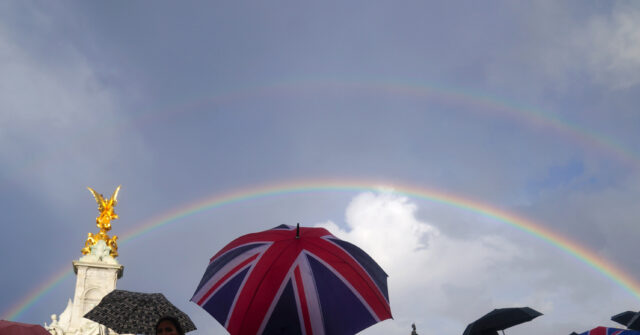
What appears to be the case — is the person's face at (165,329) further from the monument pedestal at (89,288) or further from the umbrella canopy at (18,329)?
the monument pedestal at (89,288)

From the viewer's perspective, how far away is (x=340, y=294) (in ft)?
16.7

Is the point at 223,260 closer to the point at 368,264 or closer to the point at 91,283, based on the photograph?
the point at 368,264

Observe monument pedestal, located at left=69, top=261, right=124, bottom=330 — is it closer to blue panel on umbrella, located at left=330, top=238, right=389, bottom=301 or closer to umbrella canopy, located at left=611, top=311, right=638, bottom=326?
umbrella canopy, located at left=611, top=311, right=638, bottom=326

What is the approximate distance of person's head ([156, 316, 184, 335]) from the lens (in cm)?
545

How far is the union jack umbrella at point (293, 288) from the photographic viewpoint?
486 centimetres

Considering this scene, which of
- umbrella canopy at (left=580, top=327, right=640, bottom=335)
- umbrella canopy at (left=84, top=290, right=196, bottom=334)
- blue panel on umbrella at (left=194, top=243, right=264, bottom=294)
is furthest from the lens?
umbrella canopy at (left=84, top=290, right=196, bottom=334)

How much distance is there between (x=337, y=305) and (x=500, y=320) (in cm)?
439

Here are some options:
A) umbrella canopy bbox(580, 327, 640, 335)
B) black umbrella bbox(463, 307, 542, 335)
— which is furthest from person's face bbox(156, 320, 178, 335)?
umbrella canopy bbox(580, 327, 640, 335)

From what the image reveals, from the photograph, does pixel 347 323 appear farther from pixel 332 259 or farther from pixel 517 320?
pixel 517 320

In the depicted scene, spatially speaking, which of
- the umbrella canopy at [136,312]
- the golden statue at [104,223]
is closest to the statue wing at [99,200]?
the golden statue at [104,223]

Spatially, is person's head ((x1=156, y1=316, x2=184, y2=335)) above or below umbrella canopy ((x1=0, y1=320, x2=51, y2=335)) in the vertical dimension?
below

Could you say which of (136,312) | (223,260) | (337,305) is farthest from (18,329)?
(337,305)

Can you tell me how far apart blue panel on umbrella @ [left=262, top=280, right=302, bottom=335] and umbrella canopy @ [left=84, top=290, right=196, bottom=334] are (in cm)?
544

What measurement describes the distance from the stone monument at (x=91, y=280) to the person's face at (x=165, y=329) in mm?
29179
